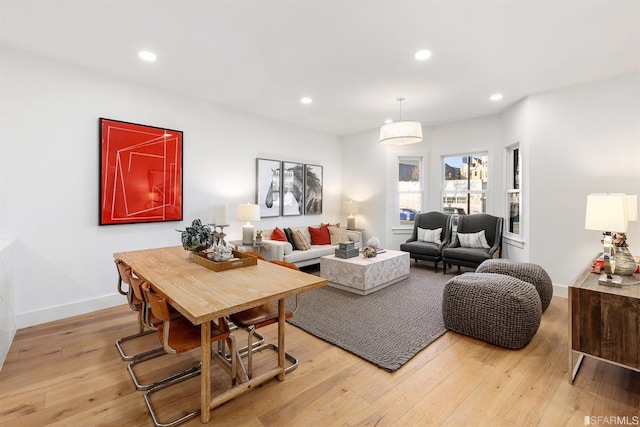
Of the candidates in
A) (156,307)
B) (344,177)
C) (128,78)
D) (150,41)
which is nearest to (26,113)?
(128,78)

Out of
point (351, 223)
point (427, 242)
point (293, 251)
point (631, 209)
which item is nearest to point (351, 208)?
point (351, 223)

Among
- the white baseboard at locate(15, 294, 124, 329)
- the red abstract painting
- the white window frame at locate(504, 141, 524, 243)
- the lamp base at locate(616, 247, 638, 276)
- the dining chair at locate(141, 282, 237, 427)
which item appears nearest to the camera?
the dining chair at locate(141, 282, 237, 427)

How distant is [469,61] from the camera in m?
3.09

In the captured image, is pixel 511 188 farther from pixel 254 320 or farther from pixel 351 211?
pixel 254 320

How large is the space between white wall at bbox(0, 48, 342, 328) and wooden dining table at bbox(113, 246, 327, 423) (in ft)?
4.58

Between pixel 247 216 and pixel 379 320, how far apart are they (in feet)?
7.98

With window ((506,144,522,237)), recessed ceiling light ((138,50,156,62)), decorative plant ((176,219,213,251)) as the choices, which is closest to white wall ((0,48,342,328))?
recessed ceiling light ((138,50,156,62))

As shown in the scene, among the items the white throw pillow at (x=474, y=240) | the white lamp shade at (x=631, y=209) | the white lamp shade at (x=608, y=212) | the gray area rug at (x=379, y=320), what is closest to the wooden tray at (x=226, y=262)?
the gray area rug at (x=379, y=320)

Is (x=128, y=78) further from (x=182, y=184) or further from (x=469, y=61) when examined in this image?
(x=469, y=61)

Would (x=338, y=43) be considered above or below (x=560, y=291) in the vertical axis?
above

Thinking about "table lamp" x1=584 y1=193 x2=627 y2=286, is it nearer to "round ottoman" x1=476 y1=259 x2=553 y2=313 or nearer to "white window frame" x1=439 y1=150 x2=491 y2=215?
"round ottoman" x1=476 y1=259 x2=553 y2=313

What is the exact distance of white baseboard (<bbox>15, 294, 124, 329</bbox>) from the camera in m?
2.96

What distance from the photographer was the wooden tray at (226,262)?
2.20m

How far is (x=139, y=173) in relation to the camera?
3.62m
